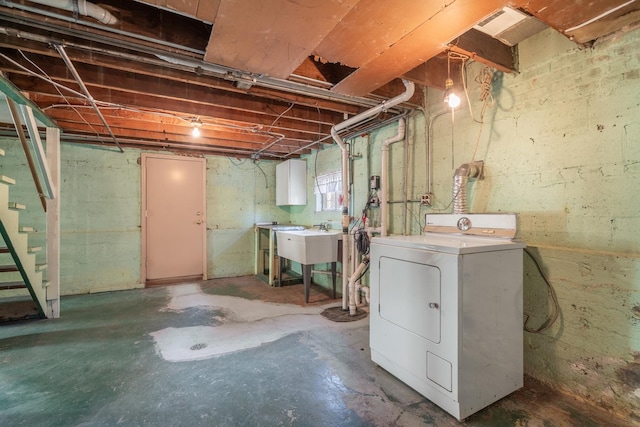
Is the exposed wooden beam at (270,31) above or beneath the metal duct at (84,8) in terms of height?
beneath

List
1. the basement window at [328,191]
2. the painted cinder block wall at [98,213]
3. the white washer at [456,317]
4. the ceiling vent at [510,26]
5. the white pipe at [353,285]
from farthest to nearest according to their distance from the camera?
1. the basement window at [328,191]
2. the painted cinder block wall at [98,213]
3. the white pipe at [353,285]
4. the ceiling vent at [510,26]
5. the white washer at [456,317]

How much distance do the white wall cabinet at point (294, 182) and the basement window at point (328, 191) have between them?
0.31m

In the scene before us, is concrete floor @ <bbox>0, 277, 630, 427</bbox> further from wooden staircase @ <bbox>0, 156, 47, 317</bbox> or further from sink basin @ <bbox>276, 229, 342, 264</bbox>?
sink basin @ <bbox>276, 229, 342, 264</bbox>

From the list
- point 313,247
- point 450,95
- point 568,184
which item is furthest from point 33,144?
point 568,184

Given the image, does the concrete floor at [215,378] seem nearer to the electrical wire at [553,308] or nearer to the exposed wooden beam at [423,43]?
the electrical wire at [553,308]

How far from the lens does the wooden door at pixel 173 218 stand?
471cm

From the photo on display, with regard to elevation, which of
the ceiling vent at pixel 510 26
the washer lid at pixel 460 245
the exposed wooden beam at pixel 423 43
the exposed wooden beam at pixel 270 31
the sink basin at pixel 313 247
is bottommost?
the sink basin at pixel 313 247

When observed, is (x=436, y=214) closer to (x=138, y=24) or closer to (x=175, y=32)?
(x=175, y=32)

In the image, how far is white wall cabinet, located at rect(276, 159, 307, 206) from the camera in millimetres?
4957

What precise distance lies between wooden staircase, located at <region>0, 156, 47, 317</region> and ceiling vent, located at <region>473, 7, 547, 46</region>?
407 cm

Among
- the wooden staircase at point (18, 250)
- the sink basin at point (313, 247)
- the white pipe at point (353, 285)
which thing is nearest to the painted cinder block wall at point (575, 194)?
the white pipe at point (353, 285)

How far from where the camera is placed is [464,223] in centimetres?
222

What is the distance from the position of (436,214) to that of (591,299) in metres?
1.11

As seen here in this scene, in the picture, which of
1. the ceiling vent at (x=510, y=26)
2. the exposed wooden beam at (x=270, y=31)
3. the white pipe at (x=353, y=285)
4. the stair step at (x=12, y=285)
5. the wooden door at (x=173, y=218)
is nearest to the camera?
the exposed wooden beam at (x=270, y=31)
